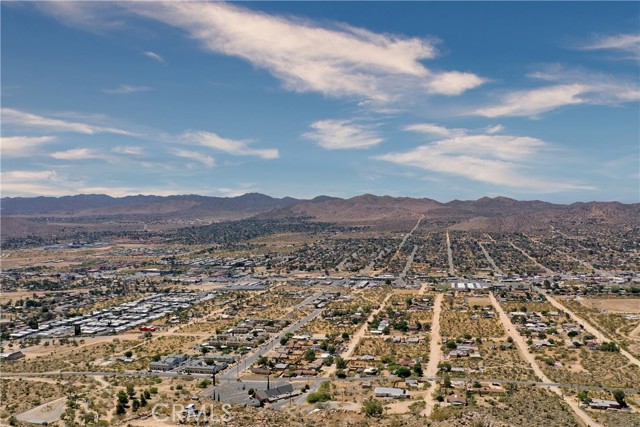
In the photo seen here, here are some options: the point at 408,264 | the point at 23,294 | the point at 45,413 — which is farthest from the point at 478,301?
the point at 23,294

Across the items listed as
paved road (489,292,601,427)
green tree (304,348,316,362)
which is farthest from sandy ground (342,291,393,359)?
paved road (489,292,601,427)

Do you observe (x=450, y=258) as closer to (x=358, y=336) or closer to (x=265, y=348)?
(x=358, y=336)

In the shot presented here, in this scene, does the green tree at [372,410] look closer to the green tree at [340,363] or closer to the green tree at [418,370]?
the green tree at [418,370]

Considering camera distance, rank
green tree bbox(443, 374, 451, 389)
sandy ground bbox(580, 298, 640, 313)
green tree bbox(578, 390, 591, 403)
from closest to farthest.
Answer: green tree bbox(578, 390, 591, 403)
green tree bbox(443, 374, 451, 389)
sandy ground bbox(580, 298, 640, 313)

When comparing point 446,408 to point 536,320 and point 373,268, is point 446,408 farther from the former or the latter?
point 373,268

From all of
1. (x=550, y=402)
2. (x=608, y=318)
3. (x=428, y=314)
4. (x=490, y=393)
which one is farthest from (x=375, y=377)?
(x=608, y=318)

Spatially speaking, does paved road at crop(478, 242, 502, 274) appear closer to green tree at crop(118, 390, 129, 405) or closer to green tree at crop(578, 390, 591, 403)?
green tree at crop(578, 390, 591, 403)
